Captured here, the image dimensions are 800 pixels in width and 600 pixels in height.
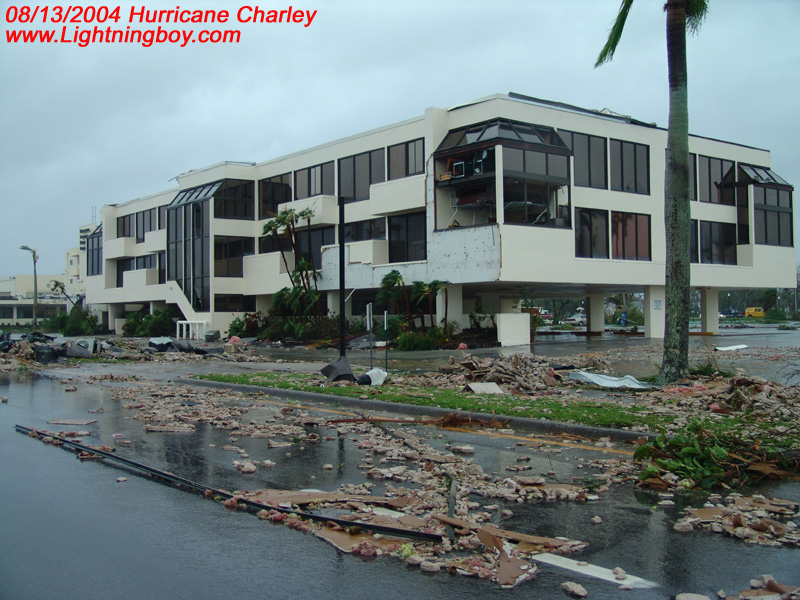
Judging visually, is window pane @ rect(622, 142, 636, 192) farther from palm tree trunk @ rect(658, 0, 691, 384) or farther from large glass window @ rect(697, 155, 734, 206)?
palm tree trunk @ rect(658, 0, 691, 384)

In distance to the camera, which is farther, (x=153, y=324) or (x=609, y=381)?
(x=153, y=324)

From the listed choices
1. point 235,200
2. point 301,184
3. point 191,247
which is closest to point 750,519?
point 301,184

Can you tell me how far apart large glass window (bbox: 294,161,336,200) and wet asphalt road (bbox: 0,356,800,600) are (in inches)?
1322

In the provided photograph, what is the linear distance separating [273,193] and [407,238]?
1312 cm

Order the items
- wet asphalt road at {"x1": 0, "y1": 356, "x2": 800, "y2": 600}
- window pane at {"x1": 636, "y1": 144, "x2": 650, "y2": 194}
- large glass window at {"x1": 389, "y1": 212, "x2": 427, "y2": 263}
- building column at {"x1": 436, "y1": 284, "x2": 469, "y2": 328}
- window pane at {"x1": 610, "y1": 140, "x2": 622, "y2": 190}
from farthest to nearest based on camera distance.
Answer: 1. window pane at {"x1": 636, "y1": 144, "x2": 650, "y2": 194}
2. window pane at {"x1": 610, "y1": 140, "x2": 622, "y2": 190}
3. large glass window at {"x1": 389, "y1": 212, "x2": 427, "y2": 263}
4. building column at {"x1": 436, "y1": 284, "x2": 469, "y2": 328}
5. wet asphalt road at {"x1": 0, "y1": 356, "x2": 800, "y2": 600}

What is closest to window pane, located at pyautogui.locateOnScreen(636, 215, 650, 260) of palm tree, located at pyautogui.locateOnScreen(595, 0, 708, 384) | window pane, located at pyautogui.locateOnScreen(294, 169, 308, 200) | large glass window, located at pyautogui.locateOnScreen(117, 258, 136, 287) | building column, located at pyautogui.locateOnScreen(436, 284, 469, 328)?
building column, located at pyautogui.locateOnScreen(436, 284, 469, 328)

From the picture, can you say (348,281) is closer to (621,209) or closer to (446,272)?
(446,272)

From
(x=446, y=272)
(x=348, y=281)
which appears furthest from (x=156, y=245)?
(x=446, y=272)

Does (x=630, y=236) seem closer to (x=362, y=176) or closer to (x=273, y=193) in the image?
(x=362, y=176)

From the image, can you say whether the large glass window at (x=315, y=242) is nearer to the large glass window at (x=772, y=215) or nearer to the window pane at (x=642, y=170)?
A: the window pane at (x=642, y=170)

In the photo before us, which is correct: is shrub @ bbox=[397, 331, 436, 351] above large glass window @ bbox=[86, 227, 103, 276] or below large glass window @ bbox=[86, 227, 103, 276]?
below

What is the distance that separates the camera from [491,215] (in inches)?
1296

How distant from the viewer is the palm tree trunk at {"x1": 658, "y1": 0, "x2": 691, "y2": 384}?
1412cm

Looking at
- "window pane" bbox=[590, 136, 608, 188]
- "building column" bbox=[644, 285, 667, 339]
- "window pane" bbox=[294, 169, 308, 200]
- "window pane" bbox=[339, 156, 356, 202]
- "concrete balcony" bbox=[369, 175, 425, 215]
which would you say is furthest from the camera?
"window pane" bbox=[294, 169, 308, 200]
